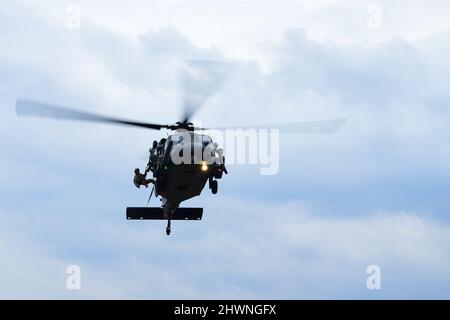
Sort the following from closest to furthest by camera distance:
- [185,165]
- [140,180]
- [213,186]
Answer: [185,165] < [213,186] < [140,180]

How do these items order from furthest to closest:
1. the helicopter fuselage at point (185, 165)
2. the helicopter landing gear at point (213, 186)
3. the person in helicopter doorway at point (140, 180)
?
the person in helicopter doorway at point (140, 180) < the helicopter landing gear at point (213, 186) < the helicopter fuselage at point (185, 165)

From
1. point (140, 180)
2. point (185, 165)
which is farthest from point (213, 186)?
point (140, 180)

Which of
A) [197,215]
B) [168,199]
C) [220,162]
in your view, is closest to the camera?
[220,162]

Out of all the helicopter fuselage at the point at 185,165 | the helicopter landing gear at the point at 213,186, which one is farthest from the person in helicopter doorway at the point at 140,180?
the helicopter landing gear at the point at 213,186

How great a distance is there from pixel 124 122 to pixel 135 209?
9518mm

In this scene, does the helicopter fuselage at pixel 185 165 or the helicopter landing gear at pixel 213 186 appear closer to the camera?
the helicopter fuselage at pixel 185 165

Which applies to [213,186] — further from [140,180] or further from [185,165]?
[140,180]

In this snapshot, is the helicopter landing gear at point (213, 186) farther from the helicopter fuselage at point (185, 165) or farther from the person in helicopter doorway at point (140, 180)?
the person in helicopter doorway at point (140, 180)

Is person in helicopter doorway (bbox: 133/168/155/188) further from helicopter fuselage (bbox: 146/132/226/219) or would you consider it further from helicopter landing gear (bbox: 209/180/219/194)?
helicopter landing gear (bbox: 209/180/219/194)

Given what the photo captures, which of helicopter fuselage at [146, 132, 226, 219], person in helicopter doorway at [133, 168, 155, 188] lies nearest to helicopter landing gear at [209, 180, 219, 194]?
helicopter fuselage at [146, 132, 226, 219]

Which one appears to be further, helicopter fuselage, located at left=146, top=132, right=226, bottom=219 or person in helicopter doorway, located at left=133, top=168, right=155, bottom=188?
person in helicopter doorway, located at left=133, top=168, right=155, bottom=188
